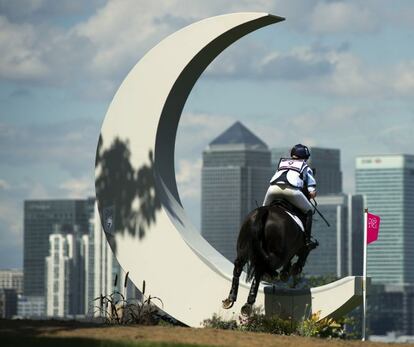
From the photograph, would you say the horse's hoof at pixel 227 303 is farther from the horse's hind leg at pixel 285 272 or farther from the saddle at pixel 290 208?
Answer: the saddle at pixel 290 208

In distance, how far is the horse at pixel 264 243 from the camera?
75.7 feet

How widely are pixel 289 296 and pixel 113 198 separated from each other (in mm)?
3932

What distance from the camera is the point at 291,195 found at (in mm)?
23672

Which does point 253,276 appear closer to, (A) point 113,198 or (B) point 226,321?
(B) point 226,321

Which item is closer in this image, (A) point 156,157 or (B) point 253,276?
(B) point 253,276

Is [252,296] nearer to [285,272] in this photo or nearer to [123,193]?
[285,272]

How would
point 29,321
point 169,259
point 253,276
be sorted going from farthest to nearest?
point 169,259, point 253,276, point 29,321

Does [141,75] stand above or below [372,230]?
above

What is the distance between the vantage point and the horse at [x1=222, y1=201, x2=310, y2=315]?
23.1 meters

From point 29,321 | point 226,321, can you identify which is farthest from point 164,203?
point 29,321

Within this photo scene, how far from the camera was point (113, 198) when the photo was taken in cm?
2628

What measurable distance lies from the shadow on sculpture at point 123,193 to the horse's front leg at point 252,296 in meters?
2.73

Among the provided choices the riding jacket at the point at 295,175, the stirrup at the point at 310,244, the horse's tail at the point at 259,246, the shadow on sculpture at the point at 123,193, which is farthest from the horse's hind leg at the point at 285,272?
the shadow on sculpture at the point at 123,193

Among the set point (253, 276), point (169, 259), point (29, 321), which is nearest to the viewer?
point (29, 321)
